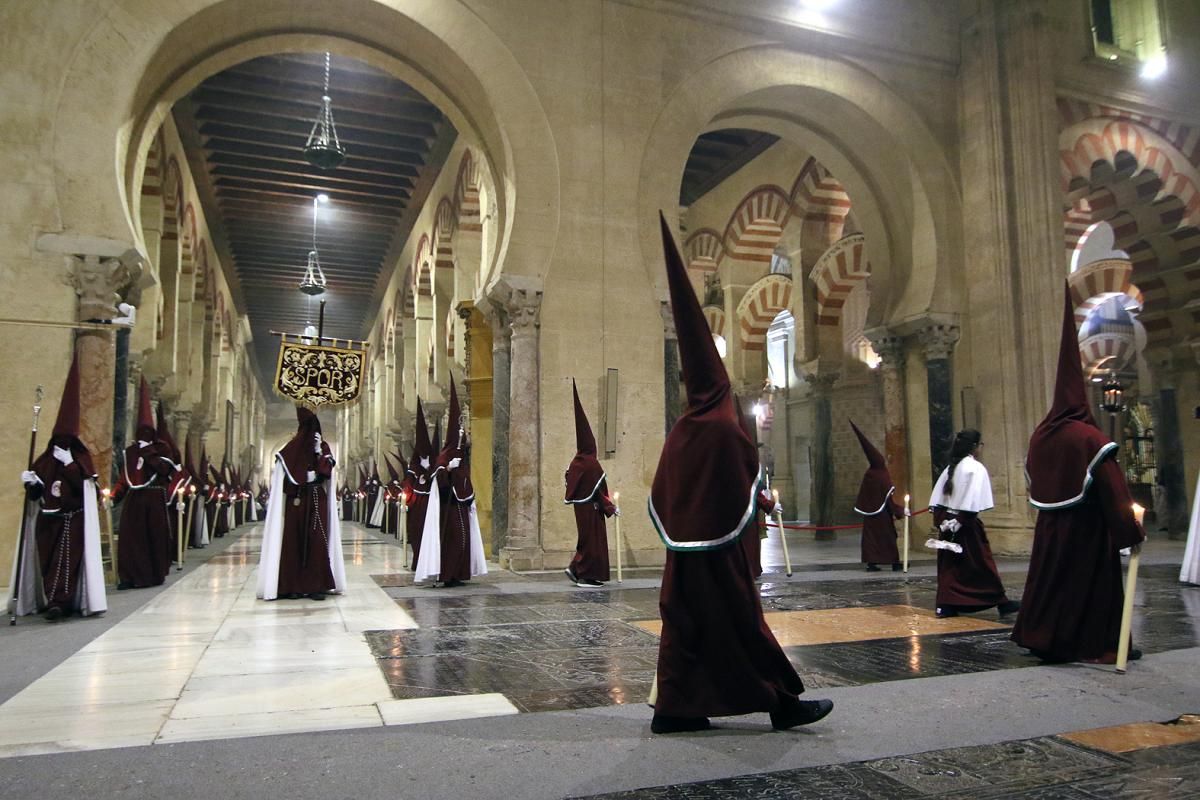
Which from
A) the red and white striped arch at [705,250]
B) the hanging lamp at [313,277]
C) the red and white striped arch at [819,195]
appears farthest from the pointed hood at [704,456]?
the hanging lamp at [313,277]

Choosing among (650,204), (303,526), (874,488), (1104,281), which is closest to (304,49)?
(650,204)

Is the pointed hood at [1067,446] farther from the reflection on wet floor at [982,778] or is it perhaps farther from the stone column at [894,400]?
the stone column at [894,400]

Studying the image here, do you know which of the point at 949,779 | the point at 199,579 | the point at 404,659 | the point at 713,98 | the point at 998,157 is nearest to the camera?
the point at 949,779

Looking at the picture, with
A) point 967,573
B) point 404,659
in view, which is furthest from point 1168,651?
point 404,659

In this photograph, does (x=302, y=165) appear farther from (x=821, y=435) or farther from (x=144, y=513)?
(x=821, y=435)

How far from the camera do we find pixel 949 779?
244 centimetres

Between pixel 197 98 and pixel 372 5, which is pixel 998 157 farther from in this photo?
pixel 197 98

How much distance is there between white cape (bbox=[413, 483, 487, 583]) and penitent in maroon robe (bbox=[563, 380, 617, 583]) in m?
0.85

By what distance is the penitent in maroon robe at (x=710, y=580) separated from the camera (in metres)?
2.90

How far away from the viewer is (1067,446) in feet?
13.9

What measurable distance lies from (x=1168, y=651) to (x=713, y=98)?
7341mm

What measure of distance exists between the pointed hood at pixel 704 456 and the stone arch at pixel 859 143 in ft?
22.0

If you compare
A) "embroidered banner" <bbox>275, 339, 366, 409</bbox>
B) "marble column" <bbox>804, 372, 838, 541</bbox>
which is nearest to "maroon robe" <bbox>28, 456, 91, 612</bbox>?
"embroidered banner" <bbox>275, 339, 366, 409</bbox>

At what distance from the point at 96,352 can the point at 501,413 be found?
147 inches
